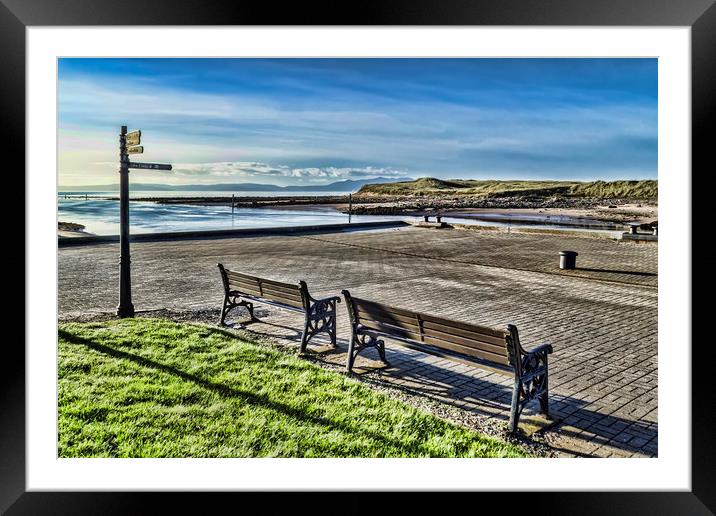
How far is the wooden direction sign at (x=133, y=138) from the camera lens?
6875 mm

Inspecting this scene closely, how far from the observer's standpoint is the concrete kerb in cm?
1579

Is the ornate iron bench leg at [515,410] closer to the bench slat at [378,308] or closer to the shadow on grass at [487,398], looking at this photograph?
the shadow on grass at [487,398]

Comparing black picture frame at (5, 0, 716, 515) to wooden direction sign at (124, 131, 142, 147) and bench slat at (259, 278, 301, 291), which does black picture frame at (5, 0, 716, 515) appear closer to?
bench slat at (259, 278, 301, 291)

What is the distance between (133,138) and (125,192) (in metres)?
0.72

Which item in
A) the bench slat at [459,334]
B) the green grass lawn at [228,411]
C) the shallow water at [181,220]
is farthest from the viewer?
the shallow water at [181,220]

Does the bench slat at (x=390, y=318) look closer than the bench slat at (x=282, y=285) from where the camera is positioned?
Yes

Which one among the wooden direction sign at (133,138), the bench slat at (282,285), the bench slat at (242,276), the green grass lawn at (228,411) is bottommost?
the green grass lawn at (228,411)

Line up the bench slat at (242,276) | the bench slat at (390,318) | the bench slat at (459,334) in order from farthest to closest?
1. the bench slat at (242,276)
2. the bench slat at (390,318)
3. the bench slat at (459,334)

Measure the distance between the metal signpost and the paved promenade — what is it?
2.22 ft

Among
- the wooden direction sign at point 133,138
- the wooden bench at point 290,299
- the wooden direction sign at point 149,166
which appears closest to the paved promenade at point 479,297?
the wooden bench at point 290,299

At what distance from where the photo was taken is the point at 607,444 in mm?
4016
